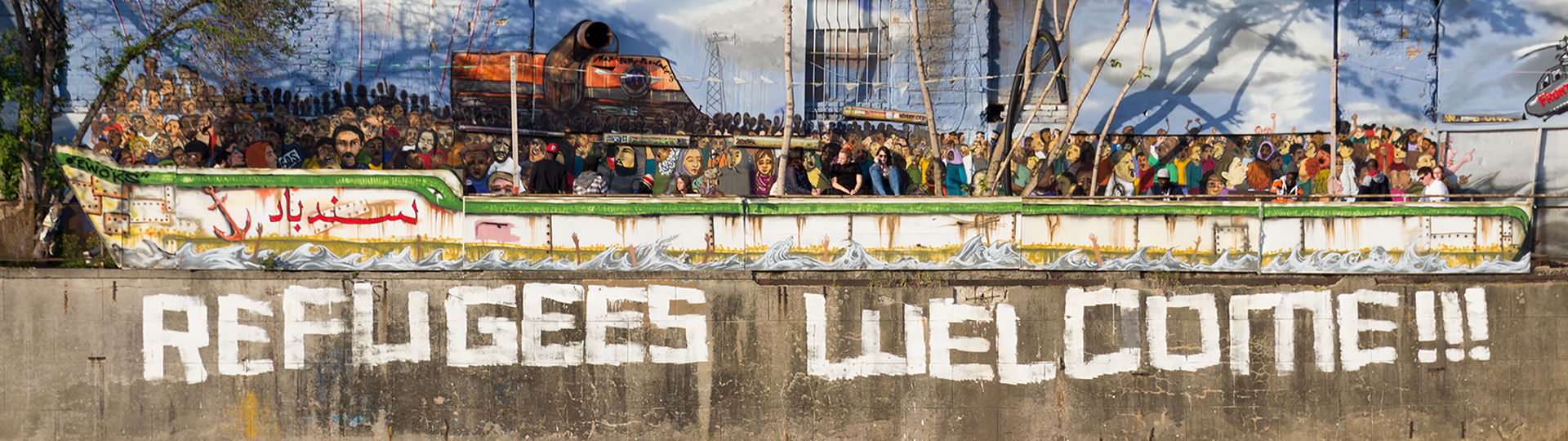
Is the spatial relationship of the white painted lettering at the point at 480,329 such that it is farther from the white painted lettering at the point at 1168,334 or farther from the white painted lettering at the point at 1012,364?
the white painted lettering at the point at 1168,334

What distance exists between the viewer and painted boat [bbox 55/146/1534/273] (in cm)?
958

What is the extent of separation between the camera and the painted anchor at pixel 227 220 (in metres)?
9.58

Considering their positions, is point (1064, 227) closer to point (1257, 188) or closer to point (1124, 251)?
point (1124, 251)

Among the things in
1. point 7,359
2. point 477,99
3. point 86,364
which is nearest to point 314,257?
point 86,364

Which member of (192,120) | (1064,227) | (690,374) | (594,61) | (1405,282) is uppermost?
(594,61)

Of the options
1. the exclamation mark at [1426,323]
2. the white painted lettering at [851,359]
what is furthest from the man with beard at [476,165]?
the exclamation mark at [1426,323]

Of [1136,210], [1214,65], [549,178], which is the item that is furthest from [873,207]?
[1214,65]

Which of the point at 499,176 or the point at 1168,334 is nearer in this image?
the point at 1168,334

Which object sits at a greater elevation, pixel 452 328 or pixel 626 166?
pixel 626 166

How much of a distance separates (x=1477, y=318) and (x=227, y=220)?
1392cm

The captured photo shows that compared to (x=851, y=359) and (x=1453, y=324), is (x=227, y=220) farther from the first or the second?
(x=1453, y=324)

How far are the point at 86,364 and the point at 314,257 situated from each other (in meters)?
2.62

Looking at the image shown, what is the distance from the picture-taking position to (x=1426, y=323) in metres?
9.83

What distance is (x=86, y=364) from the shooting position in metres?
9.43
